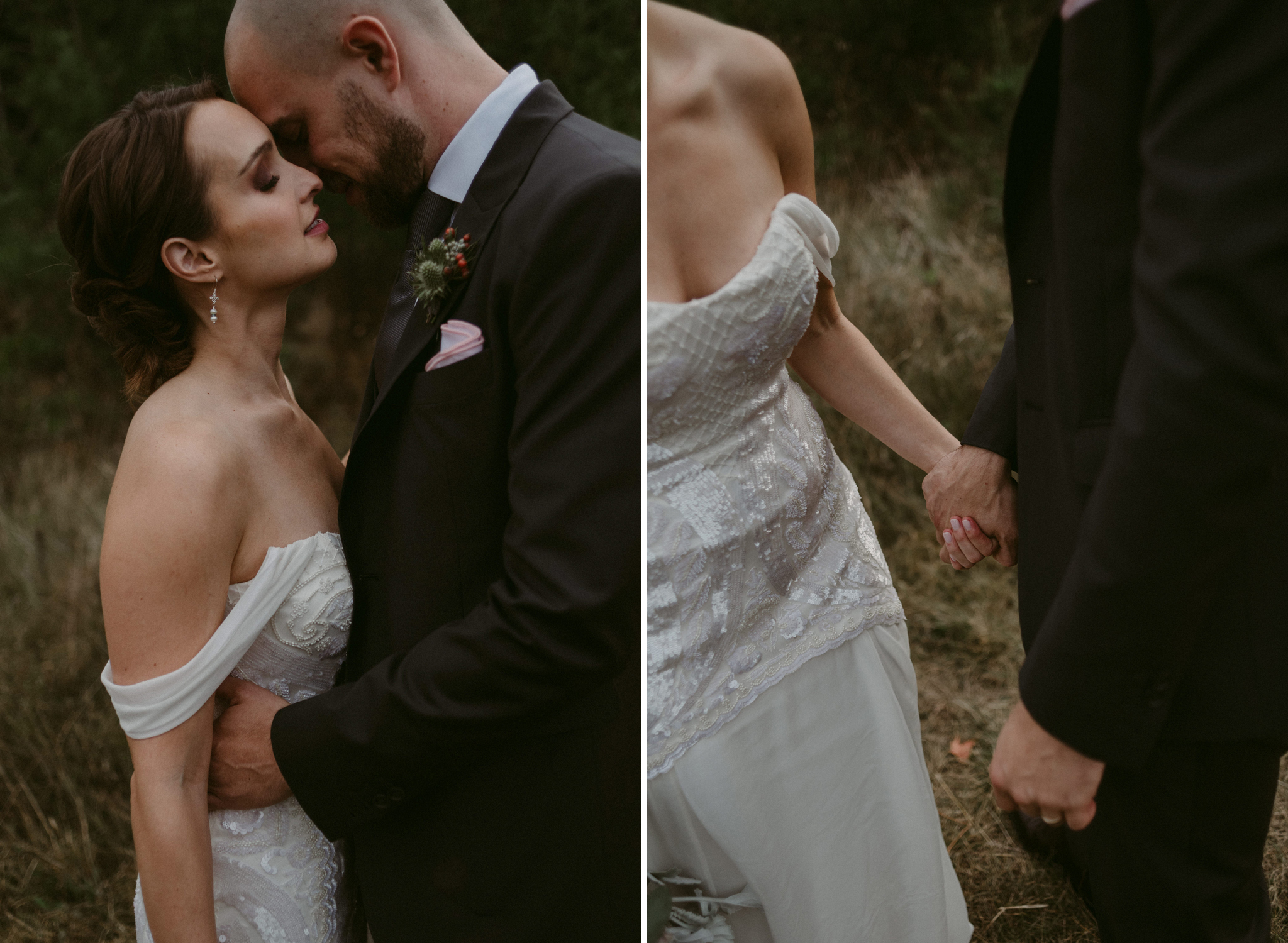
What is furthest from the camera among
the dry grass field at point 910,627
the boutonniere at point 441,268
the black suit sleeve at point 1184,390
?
the dry grass field at point 910,627

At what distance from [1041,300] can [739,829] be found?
0.92 metres

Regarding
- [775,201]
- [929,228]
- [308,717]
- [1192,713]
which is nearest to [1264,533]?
[1192,713]

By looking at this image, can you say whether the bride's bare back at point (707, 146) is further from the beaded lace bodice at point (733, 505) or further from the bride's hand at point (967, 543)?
the bride's hand at point (967, 543)

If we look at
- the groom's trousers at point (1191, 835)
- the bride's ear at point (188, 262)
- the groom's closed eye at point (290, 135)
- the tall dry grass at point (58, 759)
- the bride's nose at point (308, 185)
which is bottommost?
the tall dry grass at point (58, 759)

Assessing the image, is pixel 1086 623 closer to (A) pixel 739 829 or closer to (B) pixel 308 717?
(A) pixel 739 829

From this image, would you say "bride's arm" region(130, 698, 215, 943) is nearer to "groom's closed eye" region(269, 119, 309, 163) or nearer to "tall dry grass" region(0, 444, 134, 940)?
"groom's closed eye" region(269, 119, 309, 163)

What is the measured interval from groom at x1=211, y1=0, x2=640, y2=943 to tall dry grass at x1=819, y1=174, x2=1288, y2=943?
1445mm

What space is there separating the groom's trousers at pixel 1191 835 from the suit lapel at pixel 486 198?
3.60 ft

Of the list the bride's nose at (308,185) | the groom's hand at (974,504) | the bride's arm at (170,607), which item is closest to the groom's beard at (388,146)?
the bride's nose at (308,185)

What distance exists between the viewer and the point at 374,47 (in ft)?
5.24

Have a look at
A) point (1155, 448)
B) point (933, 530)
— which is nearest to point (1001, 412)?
point (1155, 448)

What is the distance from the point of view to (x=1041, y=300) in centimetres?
130

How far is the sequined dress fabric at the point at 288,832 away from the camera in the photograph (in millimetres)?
1696

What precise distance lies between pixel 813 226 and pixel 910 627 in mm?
2433
